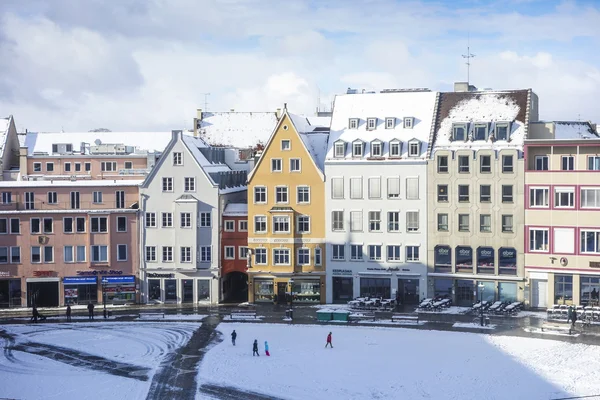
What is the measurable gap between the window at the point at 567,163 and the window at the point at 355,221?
63.7 feet

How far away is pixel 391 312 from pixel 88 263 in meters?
31.2

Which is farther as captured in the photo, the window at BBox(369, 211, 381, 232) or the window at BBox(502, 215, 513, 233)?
the window at BBox(369, 211, 381, 232)

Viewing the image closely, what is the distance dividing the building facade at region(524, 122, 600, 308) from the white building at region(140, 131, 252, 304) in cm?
3046

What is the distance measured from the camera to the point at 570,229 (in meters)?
81.1

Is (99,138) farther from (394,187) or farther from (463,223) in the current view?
(463,223)

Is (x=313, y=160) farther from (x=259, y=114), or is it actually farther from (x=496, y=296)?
(x=259, y=114)

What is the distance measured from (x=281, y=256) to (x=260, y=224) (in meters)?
3.84

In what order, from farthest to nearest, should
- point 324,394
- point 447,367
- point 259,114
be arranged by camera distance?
point 259,114
point 447,367
point 324,394

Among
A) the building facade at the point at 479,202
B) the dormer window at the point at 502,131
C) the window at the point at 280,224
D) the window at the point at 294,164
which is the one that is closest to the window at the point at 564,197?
the building facade at the point at 479,202

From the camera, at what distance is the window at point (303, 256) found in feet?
295

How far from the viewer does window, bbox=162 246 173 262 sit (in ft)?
303

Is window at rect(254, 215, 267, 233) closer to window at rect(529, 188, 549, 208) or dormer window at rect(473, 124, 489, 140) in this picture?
dormer window at rect(473, 124, 489, 140)

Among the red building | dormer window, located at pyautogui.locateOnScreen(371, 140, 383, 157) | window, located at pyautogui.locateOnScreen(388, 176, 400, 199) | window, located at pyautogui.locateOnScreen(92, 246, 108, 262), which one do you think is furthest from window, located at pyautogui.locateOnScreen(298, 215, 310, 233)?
window, located at pyautogui.locateOnScreen(92, 246, 108, 262)

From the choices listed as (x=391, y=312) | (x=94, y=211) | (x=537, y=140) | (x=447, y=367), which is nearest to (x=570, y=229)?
(x=537, y=140)
